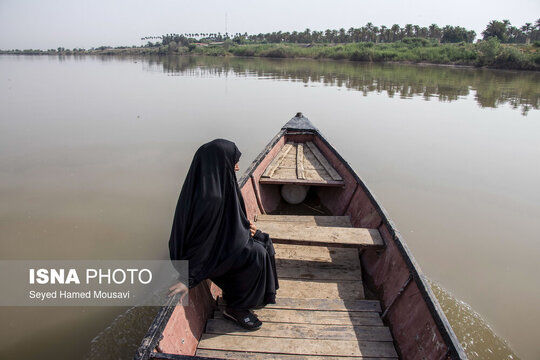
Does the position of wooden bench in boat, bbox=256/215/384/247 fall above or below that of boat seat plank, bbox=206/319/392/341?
above

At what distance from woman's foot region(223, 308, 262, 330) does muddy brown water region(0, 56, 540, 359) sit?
4.10 ft

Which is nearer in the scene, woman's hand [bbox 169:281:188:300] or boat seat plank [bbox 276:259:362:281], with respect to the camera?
woman's hand [bbox 169:281:188:300]

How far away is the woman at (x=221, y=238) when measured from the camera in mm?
2395

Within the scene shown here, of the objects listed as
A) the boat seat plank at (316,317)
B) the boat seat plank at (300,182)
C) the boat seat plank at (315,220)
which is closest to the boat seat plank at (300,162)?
the boat seat plank at (300,182)

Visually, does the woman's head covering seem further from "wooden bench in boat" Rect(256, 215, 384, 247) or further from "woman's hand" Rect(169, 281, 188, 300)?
"wooden bench in boat" Rect(256, 215, 384, 247)

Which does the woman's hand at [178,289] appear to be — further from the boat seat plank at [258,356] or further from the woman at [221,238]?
the boat seat plank at [258,356]

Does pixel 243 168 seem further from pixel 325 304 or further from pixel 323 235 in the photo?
pixel 325 304

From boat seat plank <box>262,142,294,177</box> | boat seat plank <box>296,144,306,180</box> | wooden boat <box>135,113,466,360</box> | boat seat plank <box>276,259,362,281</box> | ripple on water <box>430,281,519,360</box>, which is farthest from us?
boat seat plank <box>262,142,294,177</box>

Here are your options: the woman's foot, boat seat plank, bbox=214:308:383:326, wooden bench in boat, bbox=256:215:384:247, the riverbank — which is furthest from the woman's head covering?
the riverbank

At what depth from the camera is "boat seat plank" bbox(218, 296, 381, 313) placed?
299 cm

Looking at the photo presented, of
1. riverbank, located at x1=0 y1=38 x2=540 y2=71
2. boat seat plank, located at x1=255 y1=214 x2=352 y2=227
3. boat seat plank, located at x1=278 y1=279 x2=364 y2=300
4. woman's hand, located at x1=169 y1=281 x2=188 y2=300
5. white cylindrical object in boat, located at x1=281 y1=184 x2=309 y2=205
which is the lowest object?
boat seat plank, located at x1=278 y1=279 x2=364 y2=300

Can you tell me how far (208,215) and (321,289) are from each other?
162 centimetres

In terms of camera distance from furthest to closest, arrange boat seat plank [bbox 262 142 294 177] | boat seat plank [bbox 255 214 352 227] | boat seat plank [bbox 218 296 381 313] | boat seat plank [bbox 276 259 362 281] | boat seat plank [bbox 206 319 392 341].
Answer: boat seat plank [bbox 262 142 294 177]
boat seat plank [bbox 255 214 352 227]
boat seat plank [bbox 276 259 362 281]
boat seat plank [bbox 218 296 381 313]
boat seat plank [bbox 206 319 392 341]

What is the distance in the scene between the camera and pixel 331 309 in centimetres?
299
